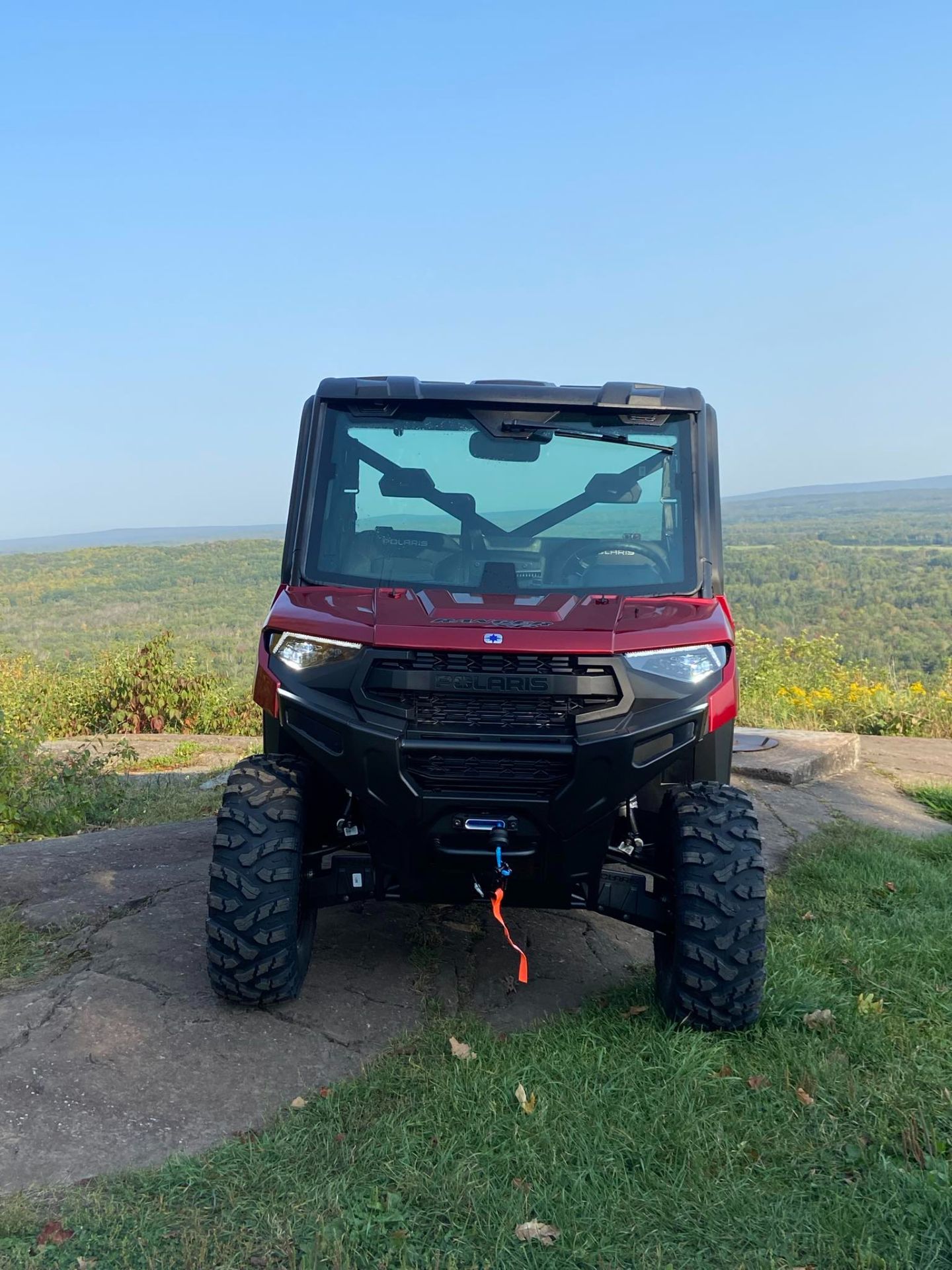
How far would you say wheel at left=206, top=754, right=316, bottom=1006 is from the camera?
12.1ft

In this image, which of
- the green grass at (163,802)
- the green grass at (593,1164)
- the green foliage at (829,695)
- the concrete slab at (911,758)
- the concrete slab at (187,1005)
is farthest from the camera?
the green foliage at (829,695)

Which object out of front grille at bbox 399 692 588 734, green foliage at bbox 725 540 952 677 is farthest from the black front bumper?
green foliage at bbox 725 540 952 677

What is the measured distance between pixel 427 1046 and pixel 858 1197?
139cm

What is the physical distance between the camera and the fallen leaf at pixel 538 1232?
2648mm

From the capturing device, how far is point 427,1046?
363 centimetres

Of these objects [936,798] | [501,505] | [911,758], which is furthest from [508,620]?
[911,758]

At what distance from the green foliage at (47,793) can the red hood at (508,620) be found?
3.97m

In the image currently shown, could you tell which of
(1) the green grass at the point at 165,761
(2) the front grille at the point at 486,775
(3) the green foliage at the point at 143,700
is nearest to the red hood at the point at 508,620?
(2) the front grille at the point at 486,775

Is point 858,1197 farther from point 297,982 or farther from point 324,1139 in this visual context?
point 297,982

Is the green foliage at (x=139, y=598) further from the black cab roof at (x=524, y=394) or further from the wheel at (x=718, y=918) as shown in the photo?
the wheel at (x=718, y=918)

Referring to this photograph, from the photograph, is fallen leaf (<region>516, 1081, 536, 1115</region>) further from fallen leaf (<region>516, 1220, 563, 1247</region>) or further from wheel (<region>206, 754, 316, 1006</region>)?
wheel (<region>206, 754, 316, 1006</region>)

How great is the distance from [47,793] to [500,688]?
5.22 meters

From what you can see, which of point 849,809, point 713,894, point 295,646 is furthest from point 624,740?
point 849,809

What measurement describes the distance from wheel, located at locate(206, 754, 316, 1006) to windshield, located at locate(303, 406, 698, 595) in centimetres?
86
